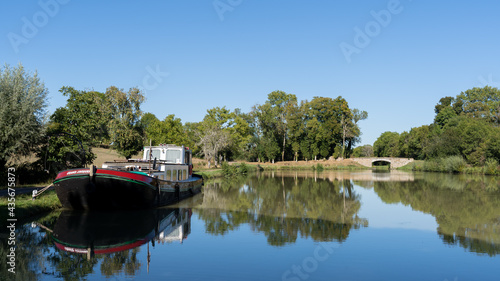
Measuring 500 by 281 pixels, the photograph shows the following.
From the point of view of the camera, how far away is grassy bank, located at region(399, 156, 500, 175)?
192 ft

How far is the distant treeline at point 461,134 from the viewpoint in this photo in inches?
2485

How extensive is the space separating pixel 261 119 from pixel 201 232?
237 ft

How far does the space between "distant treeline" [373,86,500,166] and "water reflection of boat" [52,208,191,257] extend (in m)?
58.2

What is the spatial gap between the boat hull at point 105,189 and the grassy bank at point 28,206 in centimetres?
68

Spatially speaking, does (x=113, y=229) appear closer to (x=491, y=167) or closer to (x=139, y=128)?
(x=139, y=128)

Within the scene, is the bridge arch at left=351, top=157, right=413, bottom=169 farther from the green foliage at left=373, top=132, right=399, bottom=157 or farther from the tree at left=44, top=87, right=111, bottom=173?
the tree at left=44, top=87, right=111, bottom=173

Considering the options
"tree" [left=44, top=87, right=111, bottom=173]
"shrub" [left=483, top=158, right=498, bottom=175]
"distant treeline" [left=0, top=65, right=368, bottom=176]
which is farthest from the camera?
"shrub" [left=483, top=158, right=498, bottom=175]

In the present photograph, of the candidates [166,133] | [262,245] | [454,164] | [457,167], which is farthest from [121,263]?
[457,167]

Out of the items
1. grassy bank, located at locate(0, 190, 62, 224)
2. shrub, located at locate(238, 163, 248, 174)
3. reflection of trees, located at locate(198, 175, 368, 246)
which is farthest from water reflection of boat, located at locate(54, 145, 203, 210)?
shrub, located at locate(238, 163, 248, 174)

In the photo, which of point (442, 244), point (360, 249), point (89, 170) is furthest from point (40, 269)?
point (442, 244)

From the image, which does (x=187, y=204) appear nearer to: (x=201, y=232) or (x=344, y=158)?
(x=201, y=232)

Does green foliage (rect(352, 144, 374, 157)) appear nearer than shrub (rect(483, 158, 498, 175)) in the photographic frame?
No

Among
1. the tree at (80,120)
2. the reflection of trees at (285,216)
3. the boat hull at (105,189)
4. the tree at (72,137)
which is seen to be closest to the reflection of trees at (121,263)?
the reflection of trees at (285,216)

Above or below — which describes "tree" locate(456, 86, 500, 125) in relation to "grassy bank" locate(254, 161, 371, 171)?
above
